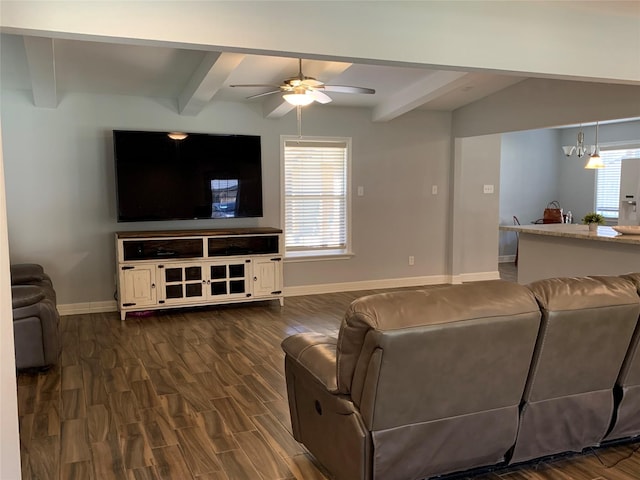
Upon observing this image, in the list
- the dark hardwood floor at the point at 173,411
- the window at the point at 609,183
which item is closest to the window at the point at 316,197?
the dark hardwood floor at the point at 173,411

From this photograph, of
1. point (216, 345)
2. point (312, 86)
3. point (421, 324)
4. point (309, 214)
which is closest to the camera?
point (421, 324)

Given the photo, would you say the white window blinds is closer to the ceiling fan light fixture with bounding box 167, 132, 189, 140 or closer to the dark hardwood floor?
the ceiling fan light fixture with bounding box 167, 132, 189, 140

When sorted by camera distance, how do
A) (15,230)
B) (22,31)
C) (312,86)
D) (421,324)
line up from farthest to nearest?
(15,230)
(312,86)
(22,31)
(421,324)

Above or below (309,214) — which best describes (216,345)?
below

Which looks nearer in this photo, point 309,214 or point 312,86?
point 312,86

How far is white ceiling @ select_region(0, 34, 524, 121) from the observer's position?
4.07 meters

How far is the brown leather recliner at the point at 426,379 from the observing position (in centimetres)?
195

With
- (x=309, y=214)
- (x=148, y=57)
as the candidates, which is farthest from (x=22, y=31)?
(x=309, y=214)

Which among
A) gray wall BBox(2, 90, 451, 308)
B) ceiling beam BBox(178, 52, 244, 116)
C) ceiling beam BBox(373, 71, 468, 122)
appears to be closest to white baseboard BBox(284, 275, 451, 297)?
gray wall BBox(2, 90, 451, 308)

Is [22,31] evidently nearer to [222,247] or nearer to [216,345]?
[216,345]

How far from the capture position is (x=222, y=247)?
20.0 ft

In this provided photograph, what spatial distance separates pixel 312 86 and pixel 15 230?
3470 mm

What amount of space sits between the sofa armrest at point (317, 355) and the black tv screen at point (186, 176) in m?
3.57

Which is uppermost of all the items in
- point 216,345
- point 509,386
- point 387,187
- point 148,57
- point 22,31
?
point 148,57
